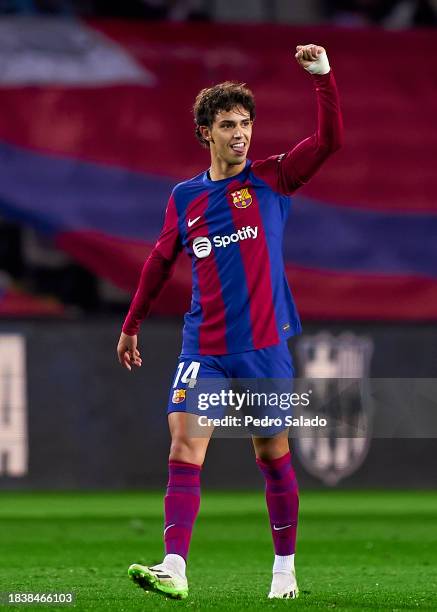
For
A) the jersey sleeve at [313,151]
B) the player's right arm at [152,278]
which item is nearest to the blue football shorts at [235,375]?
the player's right arm at [152,278]

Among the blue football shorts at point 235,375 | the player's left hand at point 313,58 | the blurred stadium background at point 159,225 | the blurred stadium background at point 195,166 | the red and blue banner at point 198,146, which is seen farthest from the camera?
the red and blue banner at point 198,146

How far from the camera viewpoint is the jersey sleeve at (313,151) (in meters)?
5.20

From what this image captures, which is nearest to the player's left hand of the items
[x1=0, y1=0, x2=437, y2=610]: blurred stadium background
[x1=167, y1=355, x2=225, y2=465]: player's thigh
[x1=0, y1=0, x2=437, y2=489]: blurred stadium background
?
[x1=167, y1=355, x2=225, y2=465]: player's thigh

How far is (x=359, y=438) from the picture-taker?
11.1m

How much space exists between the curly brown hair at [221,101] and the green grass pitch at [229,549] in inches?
68.6

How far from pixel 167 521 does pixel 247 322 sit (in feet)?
2.49

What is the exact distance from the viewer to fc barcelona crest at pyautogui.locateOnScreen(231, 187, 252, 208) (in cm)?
539

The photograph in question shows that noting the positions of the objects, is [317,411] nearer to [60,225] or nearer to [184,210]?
[60,225]

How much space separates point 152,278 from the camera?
5.61 m

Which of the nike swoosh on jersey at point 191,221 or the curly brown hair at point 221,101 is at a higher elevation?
the curly brown hair at point 221,101

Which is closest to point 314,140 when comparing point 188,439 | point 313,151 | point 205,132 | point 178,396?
point 313,151

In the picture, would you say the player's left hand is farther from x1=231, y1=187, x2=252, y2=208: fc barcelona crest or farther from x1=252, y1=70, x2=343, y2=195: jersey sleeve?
x1=231, y1=187, x2=252, y2=208: fc barcelona crest

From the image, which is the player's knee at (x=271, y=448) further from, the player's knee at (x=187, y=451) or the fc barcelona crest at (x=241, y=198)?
the fc barcelona crest at (x=241, y=198)

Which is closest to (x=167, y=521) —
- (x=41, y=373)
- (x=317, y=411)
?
(x=317, y=411)
